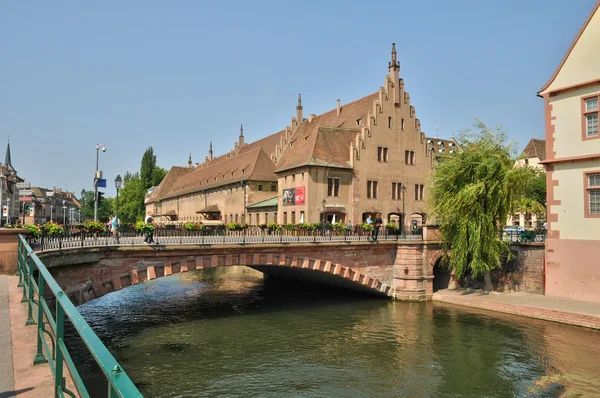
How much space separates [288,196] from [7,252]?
1305 inches

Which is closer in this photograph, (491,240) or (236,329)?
(236,329)

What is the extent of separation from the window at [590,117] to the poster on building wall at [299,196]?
23.1m

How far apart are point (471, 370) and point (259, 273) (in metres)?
29.3

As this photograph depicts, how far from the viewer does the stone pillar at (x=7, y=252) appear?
1281cm

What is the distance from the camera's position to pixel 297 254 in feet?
90.3

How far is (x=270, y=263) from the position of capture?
26.3 m

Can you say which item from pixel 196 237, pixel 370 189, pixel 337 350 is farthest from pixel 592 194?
pixel 370 189

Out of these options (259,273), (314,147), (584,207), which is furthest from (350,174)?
(584,207)

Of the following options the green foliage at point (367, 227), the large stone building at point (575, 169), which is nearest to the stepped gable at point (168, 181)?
the green foliage at point (367, 227)

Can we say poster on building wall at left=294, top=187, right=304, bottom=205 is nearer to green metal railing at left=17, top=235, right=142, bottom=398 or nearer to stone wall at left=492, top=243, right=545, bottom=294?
stone wall at left=492, top=243, right=545, bottom=294

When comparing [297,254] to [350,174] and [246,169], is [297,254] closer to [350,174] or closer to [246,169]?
[350,174]

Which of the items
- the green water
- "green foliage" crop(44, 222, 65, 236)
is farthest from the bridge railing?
the green water

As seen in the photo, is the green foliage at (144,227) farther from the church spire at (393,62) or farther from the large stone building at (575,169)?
the church spire at (393,62)

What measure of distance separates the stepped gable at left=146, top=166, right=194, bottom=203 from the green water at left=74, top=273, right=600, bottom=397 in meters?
65.8
